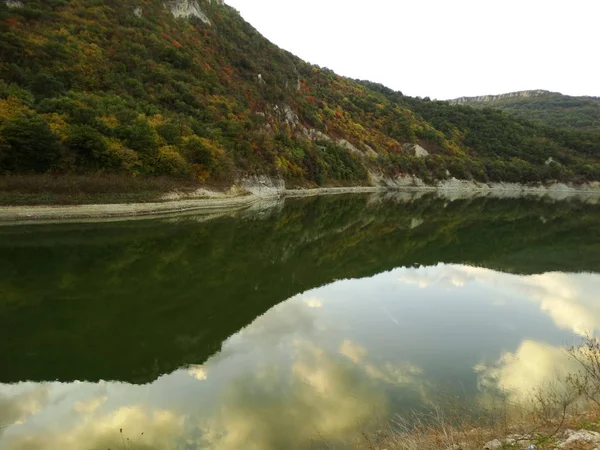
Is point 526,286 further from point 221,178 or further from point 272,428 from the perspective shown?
point 221,178

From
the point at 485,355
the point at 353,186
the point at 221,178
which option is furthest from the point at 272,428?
the point at 353,186

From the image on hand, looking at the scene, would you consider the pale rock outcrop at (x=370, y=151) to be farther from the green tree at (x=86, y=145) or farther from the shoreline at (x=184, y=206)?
the green tree at (x=86, y=145)

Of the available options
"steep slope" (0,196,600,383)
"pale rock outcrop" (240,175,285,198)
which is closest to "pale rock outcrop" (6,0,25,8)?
"pale rock outcrop" (240,175,285,198)

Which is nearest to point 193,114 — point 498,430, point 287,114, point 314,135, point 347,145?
point 287,114

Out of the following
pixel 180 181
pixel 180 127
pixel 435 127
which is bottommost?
pixel 180 181

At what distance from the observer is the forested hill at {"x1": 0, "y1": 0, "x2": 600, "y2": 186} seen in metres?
37.6

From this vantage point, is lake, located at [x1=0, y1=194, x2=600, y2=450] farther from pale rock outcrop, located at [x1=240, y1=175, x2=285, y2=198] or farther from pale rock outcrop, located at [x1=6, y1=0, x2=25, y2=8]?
pale rock outcrop, located at [x1=6, y1=0, x2=25, y2=8]

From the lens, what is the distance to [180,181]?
44750 mm

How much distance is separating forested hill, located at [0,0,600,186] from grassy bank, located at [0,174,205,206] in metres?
1.49

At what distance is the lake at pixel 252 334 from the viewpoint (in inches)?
356

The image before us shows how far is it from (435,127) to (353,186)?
7553 cm

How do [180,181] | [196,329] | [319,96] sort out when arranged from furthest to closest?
[319,96] < [180,181] < [196,329]

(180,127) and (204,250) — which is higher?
(180,127)

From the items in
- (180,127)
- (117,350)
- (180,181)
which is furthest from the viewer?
(180,127)
